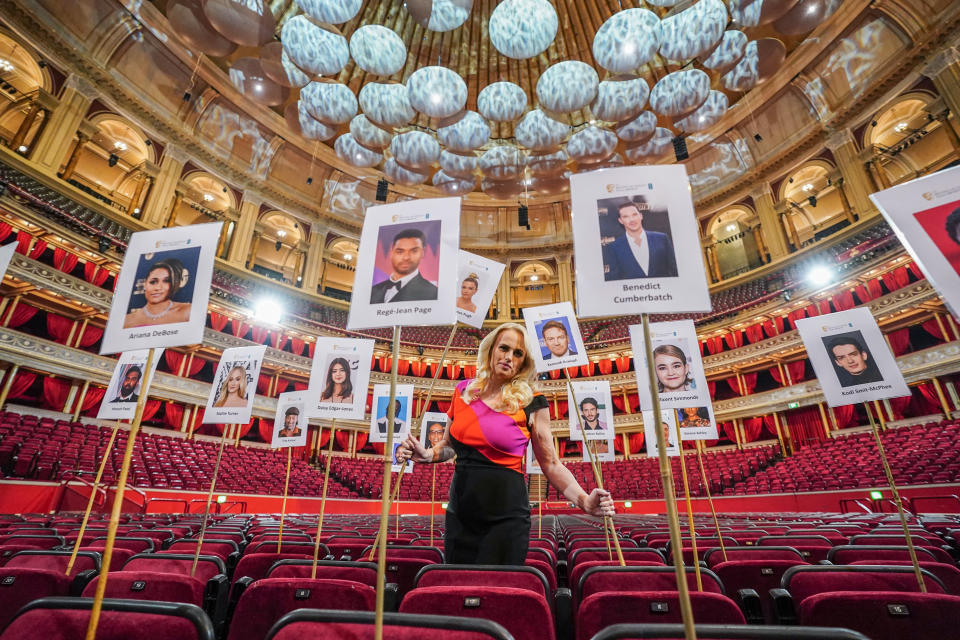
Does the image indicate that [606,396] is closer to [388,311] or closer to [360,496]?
[388,311]

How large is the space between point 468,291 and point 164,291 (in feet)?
7.92

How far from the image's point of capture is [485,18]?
14062mm

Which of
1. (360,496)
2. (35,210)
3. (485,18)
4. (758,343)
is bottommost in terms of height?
(360,496)

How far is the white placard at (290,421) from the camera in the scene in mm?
6457

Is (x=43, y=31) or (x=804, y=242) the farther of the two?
(x=804, y=242)

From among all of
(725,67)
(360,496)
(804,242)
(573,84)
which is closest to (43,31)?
(573,84)

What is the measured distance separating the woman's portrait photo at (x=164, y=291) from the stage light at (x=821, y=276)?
19.6m

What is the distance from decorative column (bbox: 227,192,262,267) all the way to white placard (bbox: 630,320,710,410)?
1903 centimetres

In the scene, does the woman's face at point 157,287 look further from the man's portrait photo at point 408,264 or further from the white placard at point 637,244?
the white placard at point 637,244

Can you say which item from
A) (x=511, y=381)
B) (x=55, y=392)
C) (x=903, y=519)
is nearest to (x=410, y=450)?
(x=511, y=381)

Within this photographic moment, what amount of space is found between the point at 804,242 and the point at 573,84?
672 inches

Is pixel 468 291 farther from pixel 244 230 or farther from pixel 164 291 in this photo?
pixel 244 230

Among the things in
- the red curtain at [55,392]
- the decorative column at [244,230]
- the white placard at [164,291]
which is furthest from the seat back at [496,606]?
the decorative column at [244,230]

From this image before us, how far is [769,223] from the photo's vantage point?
1911 cm
